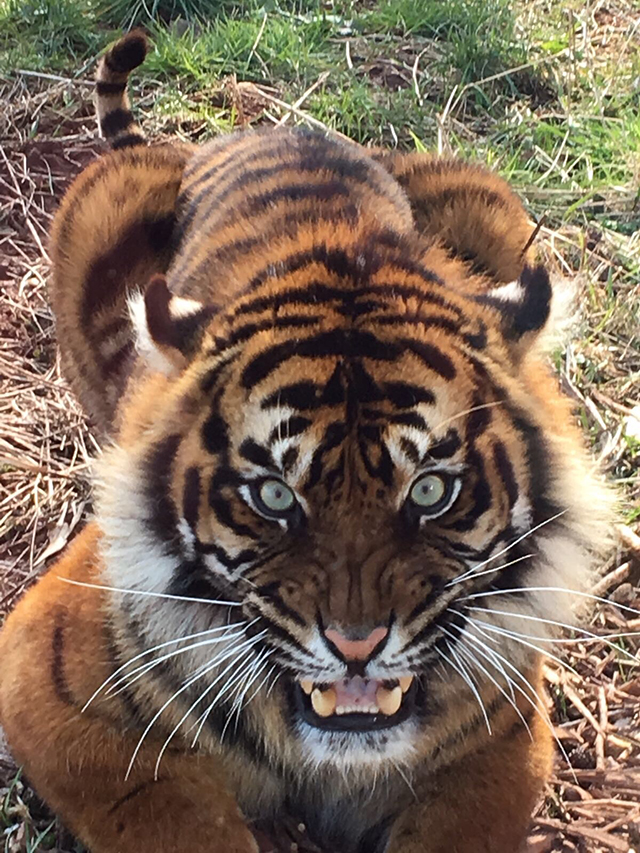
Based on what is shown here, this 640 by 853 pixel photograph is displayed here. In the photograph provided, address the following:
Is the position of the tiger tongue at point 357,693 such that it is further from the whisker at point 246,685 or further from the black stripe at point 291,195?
the black stripe at point 291,195

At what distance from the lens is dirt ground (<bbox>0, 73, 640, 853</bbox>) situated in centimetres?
249

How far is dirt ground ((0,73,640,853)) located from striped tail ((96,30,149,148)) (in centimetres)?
60

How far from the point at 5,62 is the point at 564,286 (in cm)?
380

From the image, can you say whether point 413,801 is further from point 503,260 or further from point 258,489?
point 503,260

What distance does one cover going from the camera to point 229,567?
1954mm

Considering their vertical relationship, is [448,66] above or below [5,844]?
above

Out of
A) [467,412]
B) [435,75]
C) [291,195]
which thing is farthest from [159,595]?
[435,75]

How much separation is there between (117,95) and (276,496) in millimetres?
2422

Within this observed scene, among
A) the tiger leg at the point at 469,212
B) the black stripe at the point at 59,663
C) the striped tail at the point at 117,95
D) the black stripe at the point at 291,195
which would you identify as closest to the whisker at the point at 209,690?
the black stripe at the point at 59,663

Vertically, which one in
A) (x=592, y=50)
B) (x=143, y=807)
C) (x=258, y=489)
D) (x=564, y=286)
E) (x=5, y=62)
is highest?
(x=564, y=286)

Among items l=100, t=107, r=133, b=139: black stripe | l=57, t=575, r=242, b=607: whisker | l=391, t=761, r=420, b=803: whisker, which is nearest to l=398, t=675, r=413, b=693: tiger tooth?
l=391, t=761, r=420, b=803: whisker

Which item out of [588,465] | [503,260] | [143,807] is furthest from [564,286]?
[143,807]

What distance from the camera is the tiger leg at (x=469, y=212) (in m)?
3.35

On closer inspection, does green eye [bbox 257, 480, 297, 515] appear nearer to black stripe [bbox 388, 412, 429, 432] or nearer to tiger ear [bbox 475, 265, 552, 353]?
black stripe [bbox 388, 412, 429, 432]
